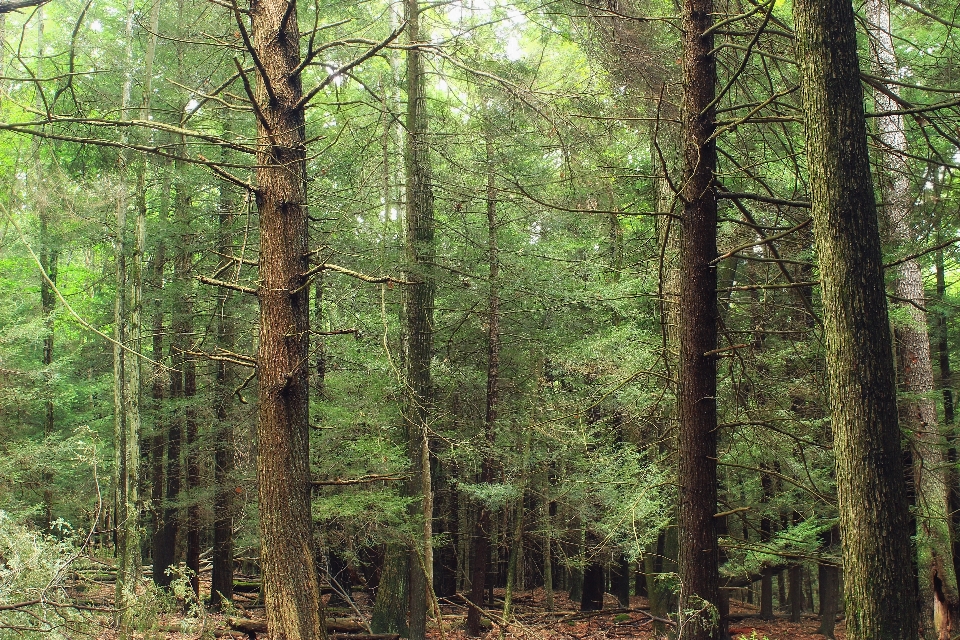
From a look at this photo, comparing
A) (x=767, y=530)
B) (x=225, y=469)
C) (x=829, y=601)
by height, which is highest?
(x=225, y=469)

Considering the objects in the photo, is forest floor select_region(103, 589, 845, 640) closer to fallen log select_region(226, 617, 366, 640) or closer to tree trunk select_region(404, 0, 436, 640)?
fallen log select_region(226, 617, 366, 640)

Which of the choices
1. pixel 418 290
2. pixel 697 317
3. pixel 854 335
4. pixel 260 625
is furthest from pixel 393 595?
pixel 854 335

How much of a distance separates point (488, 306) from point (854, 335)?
1101 centimetres

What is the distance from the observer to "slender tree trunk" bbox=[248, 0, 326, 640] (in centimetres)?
418

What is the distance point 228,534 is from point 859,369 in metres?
13.1

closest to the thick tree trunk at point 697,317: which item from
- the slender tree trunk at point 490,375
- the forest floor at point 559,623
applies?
the forest floor at point 559,623

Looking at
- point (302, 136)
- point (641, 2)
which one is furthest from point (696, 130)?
point (302, 136)

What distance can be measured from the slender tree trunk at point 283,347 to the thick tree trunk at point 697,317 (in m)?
2.69

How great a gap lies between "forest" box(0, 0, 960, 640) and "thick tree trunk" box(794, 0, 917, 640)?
1cm

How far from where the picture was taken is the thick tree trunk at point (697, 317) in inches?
181

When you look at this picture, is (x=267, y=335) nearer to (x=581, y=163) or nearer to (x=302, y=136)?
(x=302, y=136)

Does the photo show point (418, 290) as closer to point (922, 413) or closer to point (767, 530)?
point (922, 413)

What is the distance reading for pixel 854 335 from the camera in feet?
10.2

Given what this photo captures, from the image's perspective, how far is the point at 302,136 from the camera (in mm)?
4691
